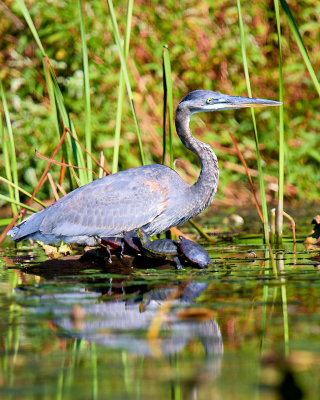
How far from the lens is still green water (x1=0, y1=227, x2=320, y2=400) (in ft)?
8.86

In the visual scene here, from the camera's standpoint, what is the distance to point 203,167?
6.47 meters

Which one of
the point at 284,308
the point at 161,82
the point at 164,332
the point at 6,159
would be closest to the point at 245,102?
the point at 6,159

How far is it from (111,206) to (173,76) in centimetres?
564

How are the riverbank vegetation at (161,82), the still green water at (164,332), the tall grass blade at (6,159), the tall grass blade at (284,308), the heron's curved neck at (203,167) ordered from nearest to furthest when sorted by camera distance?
the still green water at (164,332) → the tall grass blade at (284,308) → the heron's curved neck at (203,167) → the tall grass blade at (6,159) → the riverbank vegetation at (161,82)

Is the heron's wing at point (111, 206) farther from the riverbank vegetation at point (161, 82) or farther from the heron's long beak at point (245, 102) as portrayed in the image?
the riverbank vegetation at point (161, 82)

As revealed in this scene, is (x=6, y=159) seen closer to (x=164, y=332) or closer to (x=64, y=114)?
(x=64, y=114)

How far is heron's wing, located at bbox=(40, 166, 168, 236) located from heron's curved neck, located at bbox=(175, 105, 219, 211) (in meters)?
0.35

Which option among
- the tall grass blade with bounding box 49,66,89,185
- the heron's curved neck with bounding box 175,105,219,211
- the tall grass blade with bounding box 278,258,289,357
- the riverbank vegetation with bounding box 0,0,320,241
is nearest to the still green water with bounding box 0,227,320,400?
the tall grass blade with bounding box 278,258,289,357

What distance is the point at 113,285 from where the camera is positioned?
483 centimetres

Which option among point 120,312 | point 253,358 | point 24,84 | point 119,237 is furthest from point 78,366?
point 24,84

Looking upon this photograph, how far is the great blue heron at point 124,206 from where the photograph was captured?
614 cm

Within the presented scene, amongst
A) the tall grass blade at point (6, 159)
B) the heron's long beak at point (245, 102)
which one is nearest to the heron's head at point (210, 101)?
the heron's long beak at point (245, 102)

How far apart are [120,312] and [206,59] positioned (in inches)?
327

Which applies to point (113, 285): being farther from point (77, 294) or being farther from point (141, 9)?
point (141, 9)
